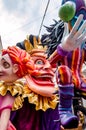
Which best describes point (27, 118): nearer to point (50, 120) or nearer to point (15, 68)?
point (50, 120)

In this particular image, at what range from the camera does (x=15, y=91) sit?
1365mm

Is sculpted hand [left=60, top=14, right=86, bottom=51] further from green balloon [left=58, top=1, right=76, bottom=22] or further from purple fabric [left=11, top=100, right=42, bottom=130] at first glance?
purple fabric [left=11, top=100, right=42, bottom=130]

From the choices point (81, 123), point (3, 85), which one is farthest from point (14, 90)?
point (81, 123)

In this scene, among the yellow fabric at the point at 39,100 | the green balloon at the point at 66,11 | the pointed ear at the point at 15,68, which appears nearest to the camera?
the green balloon at the point at 66,11

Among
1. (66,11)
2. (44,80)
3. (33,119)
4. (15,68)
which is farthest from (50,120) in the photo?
(66,11)

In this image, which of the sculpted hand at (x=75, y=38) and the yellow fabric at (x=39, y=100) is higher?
the sculpted hand at (x=75, y=38)

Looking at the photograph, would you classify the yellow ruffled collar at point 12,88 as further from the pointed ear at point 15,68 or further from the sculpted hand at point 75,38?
the sculpted hand at point 75,38

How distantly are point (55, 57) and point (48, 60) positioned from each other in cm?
10

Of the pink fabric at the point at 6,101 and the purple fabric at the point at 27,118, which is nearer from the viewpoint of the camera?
the pink fabric at the point at 6,101

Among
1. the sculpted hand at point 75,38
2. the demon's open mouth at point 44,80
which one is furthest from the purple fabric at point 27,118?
the sculpted hand at point 75,38

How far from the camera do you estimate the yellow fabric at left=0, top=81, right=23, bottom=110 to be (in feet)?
4.44

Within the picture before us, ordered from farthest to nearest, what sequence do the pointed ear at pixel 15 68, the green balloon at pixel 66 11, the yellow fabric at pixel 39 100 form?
the yellow fabric at pixel 39 100, the pointed ear at pixel 15 68, the green balloon at pixel 66 11

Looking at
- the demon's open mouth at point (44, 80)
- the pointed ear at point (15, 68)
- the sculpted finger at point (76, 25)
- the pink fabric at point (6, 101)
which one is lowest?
the pink fabric at point (6, 101)

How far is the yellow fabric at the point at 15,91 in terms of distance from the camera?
1.35 m
